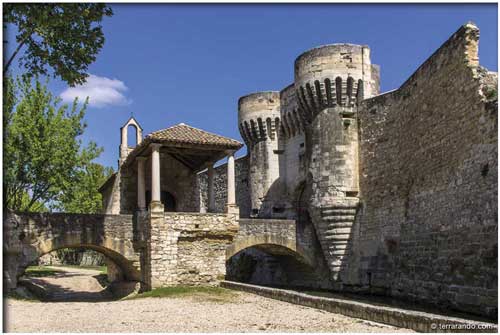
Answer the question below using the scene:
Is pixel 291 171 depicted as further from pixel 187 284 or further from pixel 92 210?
pixel 92 210

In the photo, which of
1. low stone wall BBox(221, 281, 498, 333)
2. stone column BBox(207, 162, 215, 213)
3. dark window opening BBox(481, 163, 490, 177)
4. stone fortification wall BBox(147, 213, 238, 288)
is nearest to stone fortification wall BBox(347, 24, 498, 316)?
dark window opening BBox(481, 163, 490, 177)

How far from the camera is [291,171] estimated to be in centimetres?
2509

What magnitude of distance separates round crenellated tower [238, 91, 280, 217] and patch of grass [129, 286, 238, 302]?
26.4 feet

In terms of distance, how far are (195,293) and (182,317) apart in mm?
4817

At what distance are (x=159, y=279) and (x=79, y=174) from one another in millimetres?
9553

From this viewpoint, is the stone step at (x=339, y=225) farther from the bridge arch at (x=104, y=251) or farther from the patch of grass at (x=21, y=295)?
the patch of grass at (x=21, y=295)

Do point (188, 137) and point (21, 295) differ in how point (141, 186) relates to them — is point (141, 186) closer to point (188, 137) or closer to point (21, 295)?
point (188, 137)

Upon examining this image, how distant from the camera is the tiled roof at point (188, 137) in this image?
18.8 metres

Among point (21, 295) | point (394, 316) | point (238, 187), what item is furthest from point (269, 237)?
point (394, 316)

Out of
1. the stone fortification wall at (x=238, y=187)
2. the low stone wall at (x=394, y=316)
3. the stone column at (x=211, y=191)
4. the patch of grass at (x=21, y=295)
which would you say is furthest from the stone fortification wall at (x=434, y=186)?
the patch of grass at (x=21, y=295)

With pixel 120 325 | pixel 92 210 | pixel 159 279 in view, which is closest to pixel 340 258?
pixel 159 279

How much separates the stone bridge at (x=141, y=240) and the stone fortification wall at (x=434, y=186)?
500 centimetres

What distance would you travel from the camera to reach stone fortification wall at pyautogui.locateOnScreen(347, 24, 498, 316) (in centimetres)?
1342

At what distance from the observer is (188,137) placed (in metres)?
19.3
